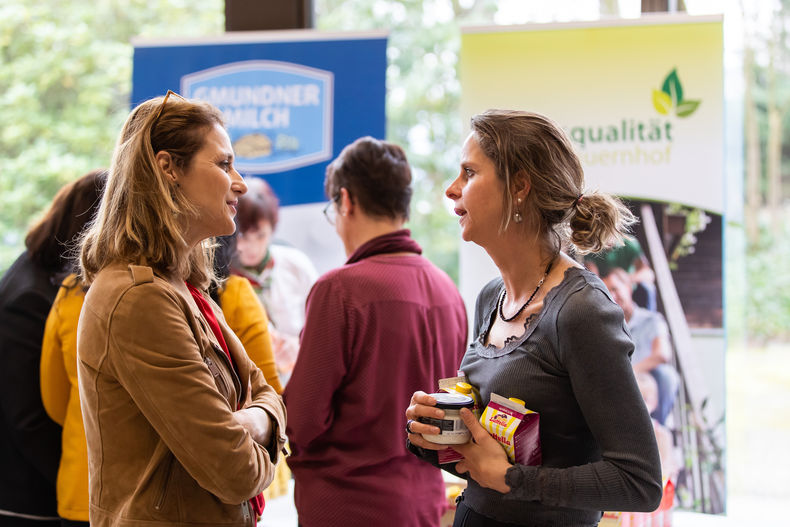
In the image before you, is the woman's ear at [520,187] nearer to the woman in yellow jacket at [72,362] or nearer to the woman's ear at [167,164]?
the woman's ear at [167,164]

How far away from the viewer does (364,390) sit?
6.82 ft

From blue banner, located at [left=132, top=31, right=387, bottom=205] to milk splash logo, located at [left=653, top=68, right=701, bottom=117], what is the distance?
1.12m

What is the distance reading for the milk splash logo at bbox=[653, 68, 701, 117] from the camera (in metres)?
2.97

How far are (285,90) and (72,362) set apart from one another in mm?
1680

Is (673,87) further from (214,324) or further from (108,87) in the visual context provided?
(108,87)

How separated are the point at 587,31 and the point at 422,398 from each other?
216 cm

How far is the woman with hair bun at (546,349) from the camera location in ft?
4.25

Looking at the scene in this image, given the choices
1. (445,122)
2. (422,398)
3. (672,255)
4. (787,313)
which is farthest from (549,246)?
(787,313)

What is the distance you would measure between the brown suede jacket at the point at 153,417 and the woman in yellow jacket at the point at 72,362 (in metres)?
0.70

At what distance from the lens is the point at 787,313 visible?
5.29 m

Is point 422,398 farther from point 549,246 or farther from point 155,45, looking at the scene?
point 155,45

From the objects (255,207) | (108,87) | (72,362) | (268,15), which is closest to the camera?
(72,362)

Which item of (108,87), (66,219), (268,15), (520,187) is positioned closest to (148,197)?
(520,187)

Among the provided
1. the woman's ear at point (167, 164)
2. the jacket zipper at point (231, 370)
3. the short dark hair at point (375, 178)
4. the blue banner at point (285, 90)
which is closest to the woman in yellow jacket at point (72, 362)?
the short dark hair at point (375, 178)
